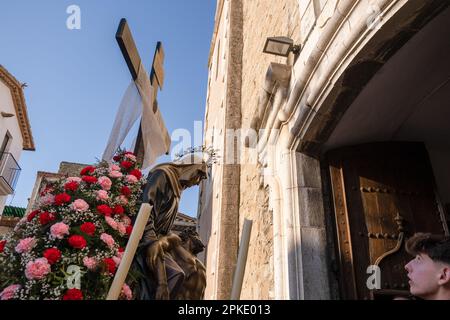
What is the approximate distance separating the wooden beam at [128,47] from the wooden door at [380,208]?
80.0 inches

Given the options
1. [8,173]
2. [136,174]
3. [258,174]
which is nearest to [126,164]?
[136,174]

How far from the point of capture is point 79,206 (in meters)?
2.04

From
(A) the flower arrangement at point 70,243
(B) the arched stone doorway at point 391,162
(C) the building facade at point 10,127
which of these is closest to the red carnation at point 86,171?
(A) the flower arrangement at point 70,243

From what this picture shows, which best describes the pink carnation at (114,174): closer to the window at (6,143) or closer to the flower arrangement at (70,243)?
the flower arrangement at (70,243)

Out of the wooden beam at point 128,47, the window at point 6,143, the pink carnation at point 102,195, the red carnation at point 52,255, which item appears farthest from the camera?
the window at point 6,143

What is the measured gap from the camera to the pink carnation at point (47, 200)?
2.15 m

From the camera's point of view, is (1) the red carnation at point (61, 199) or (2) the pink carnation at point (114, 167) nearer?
(1) the red carnation at point (61, 199)

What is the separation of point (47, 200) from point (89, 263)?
0.60 metres

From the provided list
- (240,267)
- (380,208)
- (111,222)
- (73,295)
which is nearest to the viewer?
(240,267)

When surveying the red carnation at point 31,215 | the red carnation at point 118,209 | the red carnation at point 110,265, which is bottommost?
the red carnation at point 110,265

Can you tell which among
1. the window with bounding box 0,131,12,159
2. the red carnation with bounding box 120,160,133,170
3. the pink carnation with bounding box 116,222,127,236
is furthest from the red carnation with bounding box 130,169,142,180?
the window with bounding box 0,131,12,159

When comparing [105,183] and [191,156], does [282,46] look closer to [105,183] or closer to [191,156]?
[191,156]

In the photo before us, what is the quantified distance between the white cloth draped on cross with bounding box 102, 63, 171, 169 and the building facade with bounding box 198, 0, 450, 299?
1125mm
